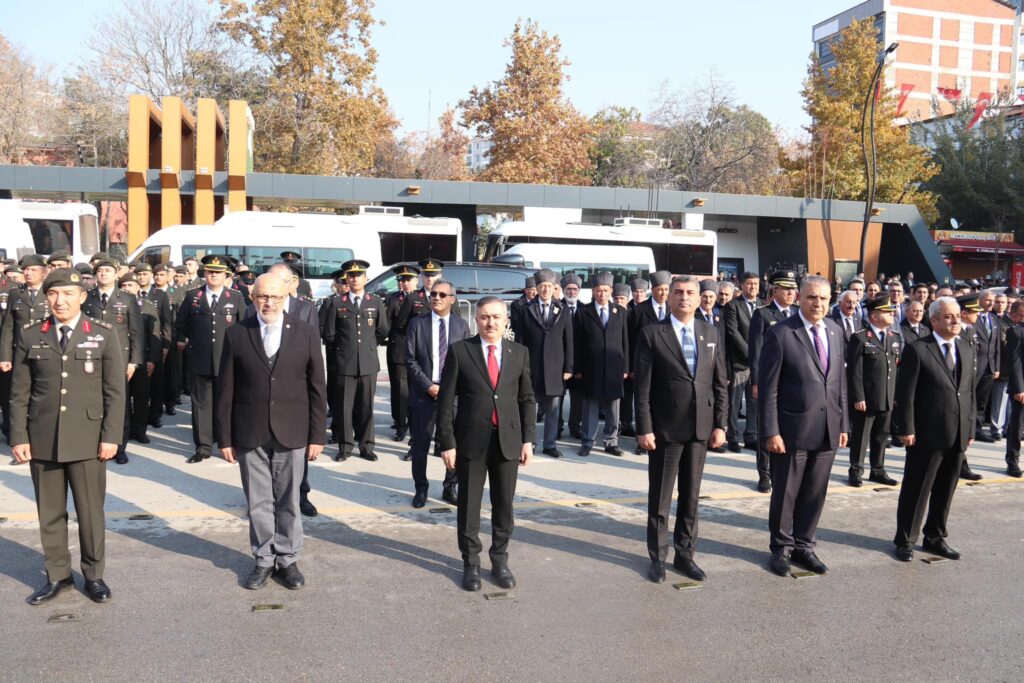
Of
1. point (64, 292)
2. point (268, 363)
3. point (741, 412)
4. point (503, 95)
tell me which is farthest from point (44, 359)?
point (503, 95)

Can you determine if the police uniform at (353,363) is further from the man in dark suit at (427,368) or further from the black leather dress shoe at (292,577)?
the black leather dress shoe at (292,577)

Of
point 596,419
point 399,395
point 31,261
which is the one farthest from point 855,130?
point 31,261

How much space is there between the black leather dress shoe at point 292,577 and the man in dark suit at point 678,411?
223 centimetres

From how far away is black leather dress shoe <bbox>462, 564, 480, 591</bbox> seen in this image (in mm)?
5273

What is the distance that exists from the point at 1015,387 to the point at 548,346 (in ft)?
16.7

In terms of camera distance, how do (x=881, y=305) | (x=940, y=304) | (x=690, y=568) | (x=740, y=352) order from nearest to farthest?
(x=690, y=568), (x=940, y=304), (x=881, y=305), (x=740, y=352)

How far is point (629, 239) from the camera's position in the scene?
1029 inches

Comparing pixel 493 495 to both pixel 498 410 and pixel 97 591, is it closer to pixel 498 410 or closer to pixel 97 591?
pixel 498 410

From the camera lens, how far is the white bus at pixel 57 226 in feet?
66.6

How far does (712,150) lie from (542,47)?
20.9m

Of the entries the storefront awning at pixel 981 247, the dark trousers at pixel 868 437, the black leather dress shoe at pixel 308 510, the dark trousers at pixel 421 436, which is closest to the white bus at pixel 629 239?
the dark trousers at pixel 868 437

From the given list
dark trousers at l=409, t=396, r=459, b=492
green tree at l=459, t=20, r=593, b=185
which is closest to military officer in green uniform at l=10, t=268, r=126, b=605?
dark trousers at l=409, t=396, r=459, b=492

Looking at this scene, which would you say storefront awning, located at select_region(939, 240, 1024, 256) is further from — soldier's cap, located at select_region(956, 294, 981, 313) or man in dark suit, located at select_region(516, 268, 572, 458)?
man in dark suit, located at select_region(516, 268, 572, 458)

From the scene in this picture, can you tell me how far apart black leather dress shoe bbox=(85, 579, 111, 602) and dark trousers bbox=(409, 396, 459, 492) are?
2.55 metres
